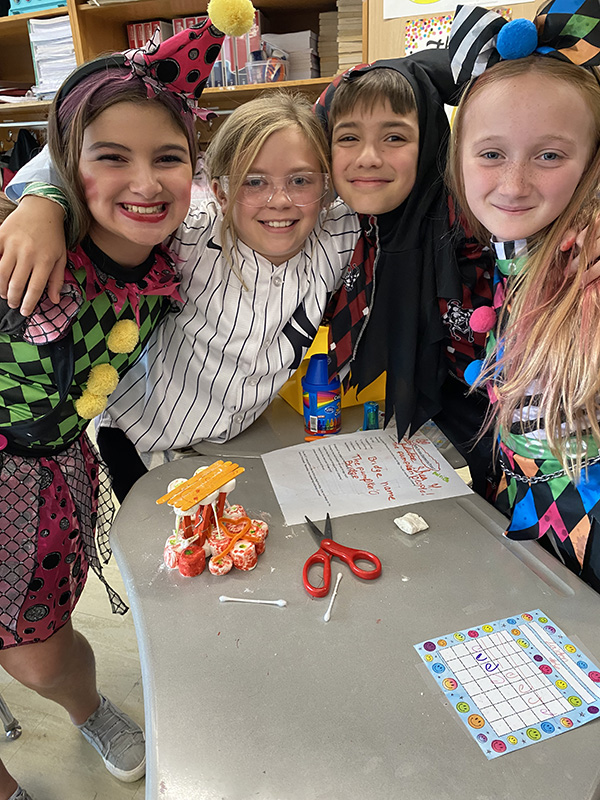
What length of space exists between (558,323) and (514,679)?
455 millimetres

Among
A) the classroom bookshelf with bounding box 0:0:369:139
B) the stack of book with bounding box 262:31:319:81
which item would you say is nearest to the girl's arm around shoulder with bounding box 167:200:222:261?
the classroom bookshelf with bounding box 0:0:369:139

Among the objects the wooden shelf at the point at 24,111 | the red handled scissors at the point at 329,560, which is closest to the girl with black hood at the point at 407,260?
the red handled scissors at the point at 329,560

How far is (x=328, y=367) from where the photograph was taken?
1.14 metres

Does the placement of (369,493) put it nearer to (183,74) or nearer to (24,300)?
(24,300)

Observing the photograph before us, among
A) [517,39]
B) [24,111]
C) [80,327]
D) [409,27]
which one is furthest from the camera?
[24,111]

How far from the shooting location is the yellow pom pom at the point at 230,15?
0.81 metres

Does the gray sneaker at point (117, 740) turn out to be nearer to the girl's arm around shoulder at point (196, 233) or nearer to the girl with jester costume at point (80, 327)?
the girl with jester costume at point (80, 327)

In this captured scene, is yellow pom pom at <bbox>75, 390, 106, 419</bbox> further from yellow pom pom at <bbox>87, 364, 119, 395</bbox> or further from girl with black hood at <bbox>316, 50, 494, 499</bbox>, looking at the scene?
girl with black hood at <bbox>316, 50, 494, 499</bbox>

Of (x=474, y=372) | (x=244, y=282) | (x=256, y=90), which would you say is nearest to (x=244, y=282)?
(x=244, y=282)

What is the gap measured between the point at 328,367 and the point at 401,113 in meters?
0.48

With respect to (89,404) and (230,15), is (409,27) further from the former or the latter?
(89,404)

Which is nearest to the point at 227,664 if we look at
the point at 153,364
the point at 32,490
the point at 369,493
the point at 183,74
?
the point at 369,493

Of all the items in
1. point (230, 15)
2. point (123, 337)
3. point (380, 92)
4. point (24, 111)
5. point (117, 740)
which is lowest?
point (117, 740)

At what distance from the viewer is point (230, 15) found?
0.82 meters
